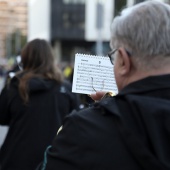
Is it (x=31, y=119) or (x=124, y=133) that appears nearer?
(x=124, y=133)

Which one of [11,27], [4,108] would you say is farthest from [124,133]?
[11,27]

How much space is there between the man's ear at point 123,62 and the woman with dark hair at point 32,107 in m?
2.16

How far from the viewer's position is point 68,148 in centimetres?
162

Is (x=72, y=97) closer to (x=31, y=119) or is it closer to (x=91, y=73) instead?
(x=31, y=119)

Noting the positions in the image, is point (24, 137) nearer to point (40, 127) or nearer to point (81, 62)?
point (40, 127)

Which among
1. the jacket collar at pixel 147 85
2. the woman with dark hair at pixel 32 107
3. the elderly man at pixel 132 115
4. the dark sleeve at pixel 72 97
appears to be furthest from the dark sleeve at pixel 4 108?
the jacket collar at pixel 147 85

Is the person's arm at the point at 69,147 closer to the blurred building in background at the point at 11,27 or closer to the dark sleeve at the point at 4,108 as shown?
the dark sleeve at the point at 4,108

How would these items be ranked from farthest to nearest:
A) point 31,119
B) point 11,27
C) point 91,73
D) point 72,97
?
point 11,27
point 72,97
point 31,119
point 91,73

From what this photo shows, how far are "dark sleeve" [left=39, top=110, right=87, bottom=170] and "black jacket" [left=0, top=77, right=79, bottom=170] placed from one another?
2.04 m

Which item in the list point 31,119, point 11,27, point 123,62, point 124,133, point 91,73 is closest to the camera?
point 124,133

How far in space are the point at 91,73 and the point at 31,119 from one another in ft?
6.18

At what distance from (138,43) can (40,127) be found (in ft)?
7.57

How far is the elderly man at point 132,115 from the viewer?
1534 mm

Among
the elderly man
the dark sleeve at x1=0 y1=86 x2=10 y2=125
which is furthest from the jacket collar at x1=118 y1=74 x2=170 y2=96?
the dark sleeve at x1=0 y1=86 x2=10 y2=125
